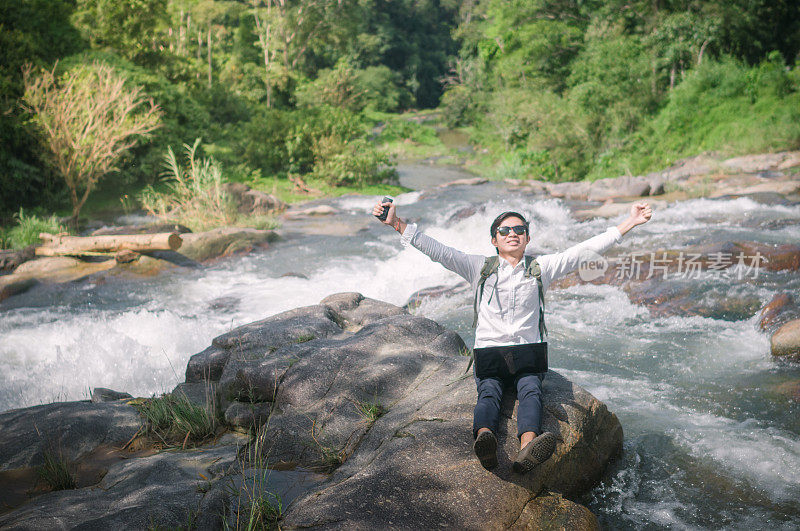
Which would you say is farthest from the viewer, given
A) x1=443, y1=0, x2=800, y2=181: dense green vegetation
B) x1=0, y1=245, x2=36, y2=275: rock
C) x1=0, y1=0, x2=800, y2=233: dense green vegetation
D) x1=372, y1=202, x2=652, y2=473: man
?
x1=443, y1=0, x2=800, y2=181: dense green vegetation

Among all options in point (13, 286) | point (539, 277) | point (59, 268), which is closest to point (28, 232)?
point (59, 268)

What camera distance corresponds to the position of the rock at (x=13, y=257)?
1091 cm

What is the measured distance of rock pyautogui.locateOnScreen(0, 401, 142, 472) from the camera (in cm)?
438

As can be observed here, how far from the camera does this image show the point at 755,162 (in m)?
16.9

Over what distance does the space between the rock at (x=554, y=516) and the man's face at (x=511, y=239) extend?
153 centimetres

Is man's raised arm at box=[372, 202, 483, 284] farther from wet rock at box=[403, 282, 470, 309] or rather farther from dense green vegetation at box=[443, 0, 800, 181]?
dense green vegetation at box=[443, 0, 800, 181]

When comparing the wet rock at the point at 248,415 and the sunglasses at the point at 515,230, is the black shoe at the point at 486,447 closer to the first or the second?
the sunglasses at the point at 515,230

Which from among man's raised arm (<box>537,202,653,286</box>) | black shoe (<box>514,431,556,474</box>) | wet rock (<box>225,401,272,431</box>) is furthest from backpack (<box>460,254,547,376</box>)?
wet rock (<box>225,401,272,431</box>)

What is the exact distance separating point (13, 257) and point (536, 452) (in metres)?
11.6

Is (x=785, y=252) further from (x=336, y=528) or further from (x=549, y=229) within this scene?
(x=336, y=528)

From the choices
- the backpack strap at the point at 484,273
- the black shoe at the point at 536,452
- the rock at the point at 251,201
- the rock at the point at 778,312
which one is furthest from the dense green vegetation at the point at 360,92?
the black shoe at the point at 536,452

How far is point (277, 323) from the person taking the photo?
5922 millimetres

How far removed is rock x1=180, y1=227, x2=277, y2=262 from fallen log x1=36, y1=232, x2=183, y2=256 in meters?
0.48

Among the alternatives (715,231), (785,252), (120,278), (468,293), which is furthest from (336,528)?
(715,231)
